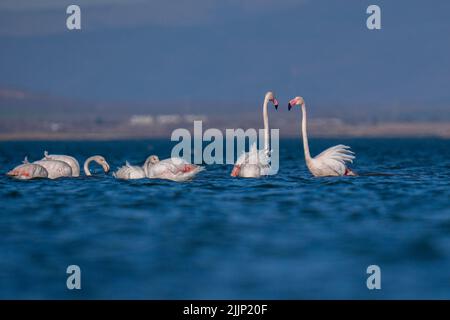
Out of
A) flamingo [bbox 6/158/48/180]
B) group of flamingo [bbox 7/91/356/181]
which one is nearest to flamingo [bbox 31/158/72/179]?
group of flamingo [bbox 7/91/356/181]

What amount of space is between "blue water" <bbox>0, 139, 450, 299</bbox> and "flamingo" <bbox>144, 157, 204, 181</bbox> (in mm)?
297

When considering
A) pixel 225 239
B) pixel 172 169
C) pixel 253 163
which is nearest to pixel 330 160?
pixel 253 163

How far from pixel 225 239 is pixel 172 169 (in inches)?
351

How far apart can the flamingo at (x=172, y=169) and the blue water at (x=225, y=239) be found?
0.30 metres

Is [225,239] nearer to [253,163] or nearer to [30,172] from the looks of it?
[253,163]

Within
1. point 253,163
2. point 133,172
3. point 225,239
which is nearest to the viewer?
point 225,239

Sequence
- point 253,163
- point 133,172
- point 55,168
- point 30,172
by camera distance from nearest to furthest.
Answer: point 253,163
point 133,172
point 30,172
point 55,168

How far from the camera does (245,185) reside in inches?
1075

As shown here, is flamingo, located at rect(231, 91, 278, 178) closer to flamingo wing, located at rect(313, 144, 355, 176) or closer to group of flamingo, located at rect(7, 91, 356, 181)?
group of flamingo, located at rect(7, 91, 356, 181)

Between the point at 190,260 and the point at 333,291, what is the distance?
9.57 ft

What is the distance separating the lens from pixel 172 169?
27.4m

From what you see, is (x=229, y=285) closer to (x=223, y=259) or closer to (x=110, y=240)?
(x=223, y=259)

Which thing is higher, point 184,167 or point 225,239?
point 184,167
